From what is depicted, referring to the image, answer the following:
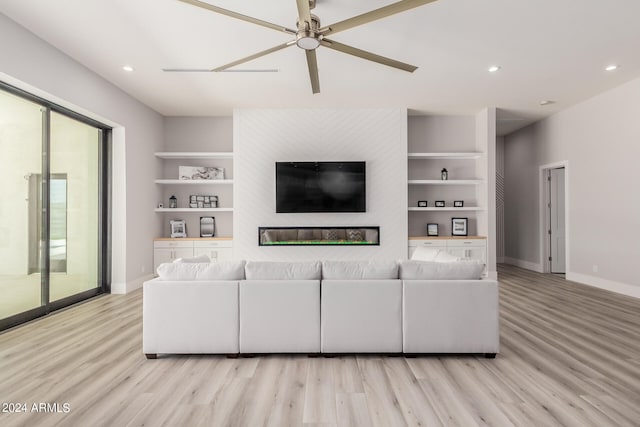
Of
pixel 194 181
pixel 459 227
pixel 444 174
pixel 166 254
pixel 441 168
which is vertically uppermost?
pixel 441 168

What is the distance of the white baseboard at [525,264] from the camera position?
6548mm

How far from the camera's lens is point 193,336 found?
2584 mm

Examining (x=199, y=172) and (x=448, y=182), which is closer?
(x=448, y=182)

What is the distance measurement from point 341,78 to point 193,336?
355 cm

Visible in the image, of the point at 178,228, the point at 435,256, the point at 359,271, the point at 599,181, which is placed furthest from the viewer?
the point at 178,228

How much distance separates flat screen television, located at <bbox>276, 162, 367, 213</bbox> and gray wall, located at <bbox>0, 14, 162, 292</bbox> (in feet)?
7.00

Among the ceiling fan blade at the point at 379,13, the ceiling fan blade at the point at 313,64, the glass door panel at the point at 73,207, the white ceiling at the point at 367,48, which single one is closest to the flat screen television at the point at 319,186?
the white ceiling at the point at 367,48

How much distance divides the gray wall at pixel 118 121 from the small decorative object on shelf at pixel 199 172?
0.42 m

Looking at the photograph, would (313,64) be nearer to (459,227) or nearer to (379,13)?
(379,13)

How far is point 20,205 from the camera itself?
137 inches

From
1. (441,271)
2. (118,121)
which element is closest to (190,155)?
(118,121)

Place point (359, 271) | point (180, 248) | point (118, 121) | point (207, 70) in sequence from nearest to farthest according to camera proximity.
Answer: point (359, 271), point (207, 70), point (118, 121), point (180, 248)

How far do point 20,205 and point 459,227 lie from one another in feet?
20.3

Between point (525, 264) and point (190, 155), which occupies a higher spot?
point (190, 155)
